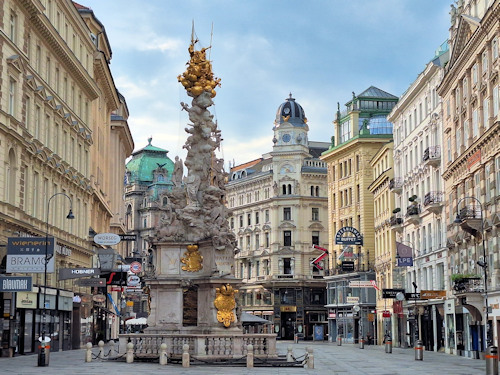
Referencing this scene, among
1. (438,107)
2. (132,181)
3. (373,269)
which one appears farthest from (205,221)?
(132,181)

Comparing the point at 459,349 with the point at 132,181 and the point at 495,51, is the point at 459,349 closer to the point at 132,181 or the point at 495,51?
the point at 495,51

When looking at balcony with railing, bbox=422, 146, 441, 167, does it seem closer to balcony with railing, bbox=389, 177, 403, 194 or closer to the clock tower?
balcony with railing, bbox=389, 177, 403, 194

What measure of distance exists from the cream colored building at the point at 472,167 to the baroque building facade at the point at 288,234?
2490 inches

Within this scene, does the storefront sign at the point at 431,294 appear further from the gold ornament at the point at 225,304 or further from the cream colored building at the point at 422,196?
the gold ornament at the point at 225,304

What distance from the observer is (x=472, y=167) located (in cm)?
5797

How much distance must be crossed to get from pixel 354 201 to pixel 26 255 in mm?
75401

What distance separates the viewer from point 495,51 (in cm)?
5288

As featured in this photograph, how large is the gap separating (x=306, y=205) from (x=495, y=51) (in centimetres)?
8292

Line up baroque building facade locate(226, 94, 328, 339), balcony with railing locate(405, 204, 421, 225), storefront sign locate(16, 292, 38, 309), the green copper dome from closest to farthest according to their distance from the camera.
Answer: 1. storefront sign locate(16, 292, 38, 309)
2. balcony with railing locate(405, 204, 421, 225)
3. baroque building facade locate(226, 94, 328, 339)
4. the green copper dome

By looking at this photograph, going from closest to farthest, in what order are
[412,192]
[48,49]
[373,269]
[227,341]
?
1. [227,341]
2. [48,49]
3. [412,192]
4. [373,269]

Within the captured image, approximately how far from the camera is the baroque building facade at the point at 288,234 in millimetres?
128750

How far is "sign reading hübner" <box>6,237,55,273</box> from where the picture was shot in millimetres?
42281

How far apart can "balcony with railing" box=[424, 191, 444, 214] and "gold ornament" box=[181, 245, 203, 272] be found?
3106 cm

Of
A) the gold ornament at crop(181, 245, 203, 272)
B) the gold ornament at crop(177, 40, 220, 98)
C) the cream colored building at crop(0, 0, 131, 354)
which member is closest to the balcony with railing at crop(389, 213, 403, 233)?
the cream colored building at crop(0, 0, 131, 354)
